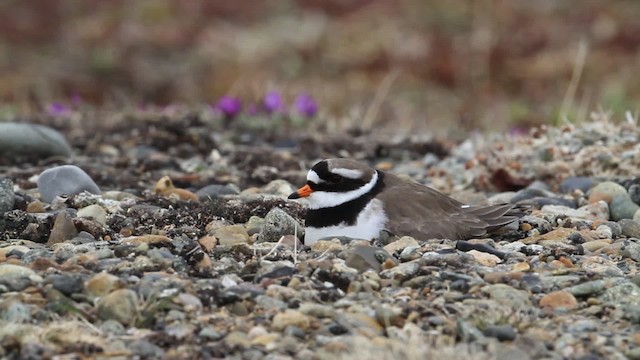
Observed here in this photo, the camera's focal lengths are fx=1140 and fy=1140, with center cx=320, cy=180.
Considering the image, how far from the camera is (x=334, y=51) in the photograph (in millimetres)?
18281

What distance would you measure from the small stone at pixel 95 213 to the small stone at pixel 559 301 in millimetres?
2357

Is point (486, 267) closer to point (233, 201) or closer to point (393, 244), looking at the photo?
Answer: point (393, 244)

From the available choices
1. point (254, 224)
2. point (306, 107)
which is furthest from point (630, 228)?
point (306, 107)

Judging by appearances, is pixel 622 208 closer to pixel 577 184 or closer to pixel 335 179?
pixel 577 184

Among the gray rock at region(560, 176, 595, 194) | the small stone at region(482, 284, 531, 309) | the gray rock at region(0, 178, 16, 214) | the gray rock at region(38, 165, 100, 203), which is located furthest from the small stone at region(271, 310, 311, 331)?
the gray rock at region(560, 176, 595, 194)

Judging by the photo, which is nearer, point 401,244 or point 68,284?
point 68,284

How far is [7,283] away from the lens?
435 cm

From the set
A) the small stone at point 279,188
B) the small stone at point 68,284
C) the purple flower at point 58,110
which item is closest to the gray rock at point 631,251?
the small stone at point 279,188

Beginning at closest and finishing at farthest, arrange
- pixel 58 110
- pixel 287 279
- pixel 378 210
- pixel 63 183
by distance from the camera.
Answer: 1. pixel 287 279
2. pixel 378 210
3. pixel 63 183
4. pixel 58 110

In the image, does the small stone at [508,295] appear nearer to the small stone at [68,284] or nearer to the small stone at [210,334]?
the small stone at [210,334]

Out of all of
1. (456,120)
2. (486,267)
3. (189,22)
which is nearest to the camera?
(486,267)

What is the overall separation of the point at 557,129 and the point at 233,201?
2896 millimetres

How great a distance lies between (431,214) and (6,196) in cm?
217

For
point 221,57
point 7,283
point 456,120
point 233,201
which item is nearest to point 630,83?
point 456,120
